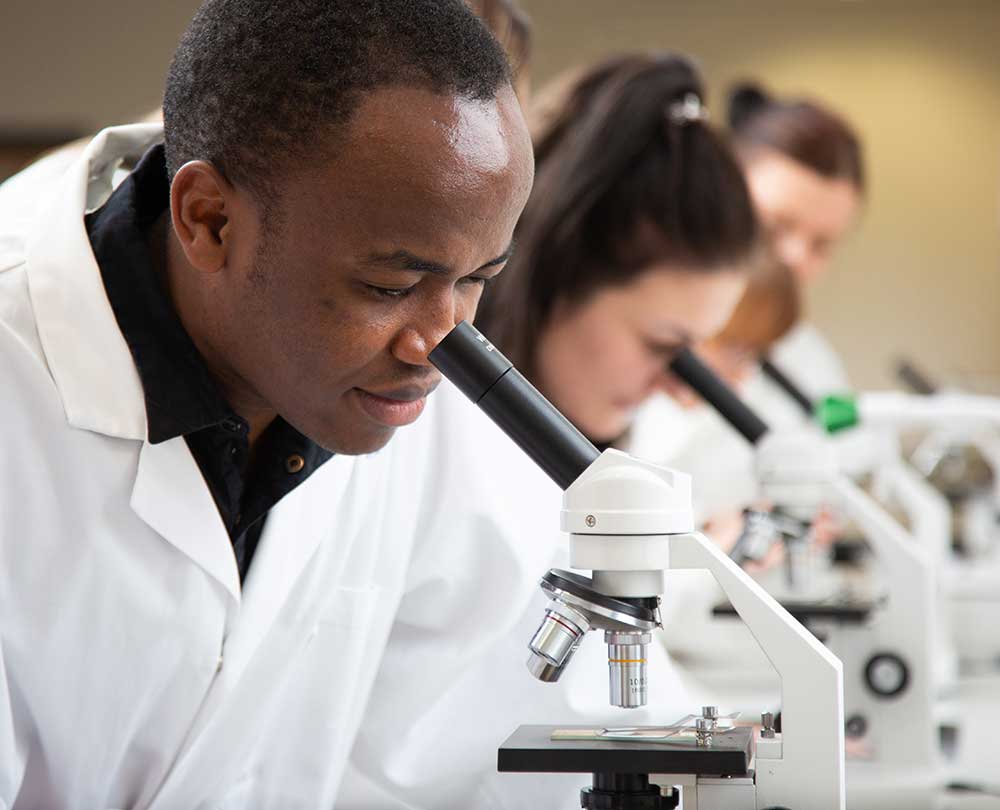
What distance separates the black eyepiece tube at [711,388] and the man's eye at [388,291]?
78 cm


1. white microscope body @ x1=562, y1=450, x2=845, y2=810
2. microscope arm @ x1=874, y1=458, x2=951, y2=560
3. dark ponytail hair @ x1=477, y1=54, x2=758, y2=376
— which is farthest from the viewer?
microscope arm @ x1=874, y1=458, x2=951, y2=560

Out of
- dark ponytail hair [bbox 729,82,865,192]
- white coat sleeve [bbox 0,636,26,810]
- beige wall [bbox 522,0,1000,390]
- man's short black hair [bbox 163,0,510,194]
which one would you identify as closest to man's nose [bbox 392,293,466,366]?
man's short black hair [bbox 163,0,510,194]

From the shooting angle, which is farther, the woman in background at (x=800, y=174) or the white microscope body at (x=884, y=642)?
the woman in background at (x=800, y=174)

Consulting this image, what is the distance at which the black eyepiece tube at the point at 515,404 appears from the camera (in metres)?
0.88

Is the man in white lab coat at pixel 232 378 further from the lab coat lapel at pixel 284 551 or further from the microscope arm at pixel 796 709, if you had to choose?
the microscope arm at pixel 796 709

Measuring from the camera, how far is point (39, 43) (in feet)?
20.8

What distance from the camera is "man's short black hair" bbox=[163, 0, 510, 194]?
93 centimetres

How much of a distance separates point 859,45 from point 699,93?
185 inches

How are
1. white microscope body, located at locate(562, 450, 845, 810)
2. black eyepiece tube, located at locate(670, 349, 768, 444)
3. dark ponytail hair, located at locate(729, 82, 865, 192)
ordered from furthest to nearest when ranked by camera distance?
dark ponytail hair, located at locate(729, 82, 865, 192) < black eyepiece tube, located at locate(670, 349, 768, 444) < white microscope body, located at locate(562, 450, 845, 810)

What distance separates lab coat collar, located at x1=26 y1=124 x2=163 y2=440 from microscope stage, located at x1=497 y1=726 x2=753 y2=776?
Answer: 1.31 feet

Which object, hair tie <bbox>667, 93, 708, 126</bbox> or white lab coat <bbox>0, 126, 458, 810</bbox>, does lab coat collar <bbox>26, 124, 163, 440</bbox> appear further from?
hair tie <bbox>667, 93, 708, 126</bbox>

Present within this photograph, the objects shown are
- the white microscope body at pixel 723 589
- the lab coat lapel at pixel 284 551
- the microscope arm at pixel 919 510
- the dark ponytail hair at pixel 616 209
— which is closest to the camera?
the white microscope body at pixel 723 589

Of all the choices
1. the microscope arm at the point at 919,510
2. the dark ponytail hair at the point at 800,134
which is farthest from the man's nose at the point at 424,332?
the dark ponytail hair at the point at 800,134

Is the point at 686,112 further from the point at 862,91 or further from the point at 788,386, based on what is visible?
the point at 862,91
